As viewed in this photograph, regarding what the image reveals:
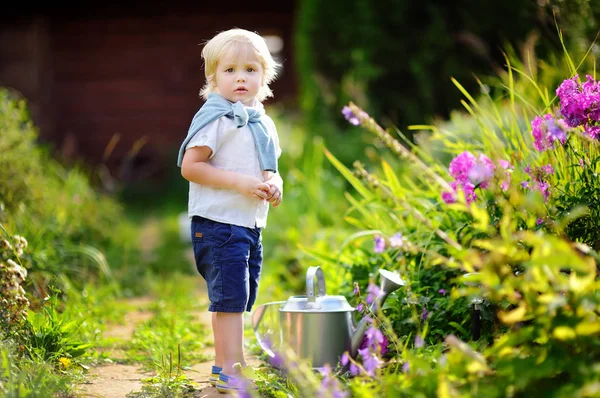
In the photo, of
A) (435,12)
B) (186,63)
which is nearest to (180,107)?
(186,63)

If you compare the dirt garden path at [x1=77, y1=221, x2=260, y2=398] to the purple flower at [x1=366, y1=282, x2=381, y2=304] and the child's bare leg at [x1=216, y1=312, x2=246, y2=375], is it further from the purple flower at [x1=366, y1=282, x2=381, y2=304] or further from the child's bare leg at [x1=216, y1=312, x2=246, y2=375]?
the purple flower at [x1=366, y1=282, x2=381, y2=304]

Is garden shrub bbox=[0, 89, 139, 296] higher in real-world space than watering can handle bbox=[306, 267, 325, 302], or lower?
higher

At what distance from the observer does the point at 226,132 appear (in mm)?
2686

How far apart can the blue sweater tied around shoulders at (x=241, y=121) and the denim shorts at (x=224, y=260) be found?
27 centimetres

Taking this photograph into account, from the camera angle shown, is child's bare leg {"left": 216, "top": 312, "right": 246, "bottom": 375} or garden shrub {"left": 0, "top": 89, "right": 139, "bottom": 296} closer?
child's bare leg {"left": 216, "top": 312, "right": 246, "bottom": 375}

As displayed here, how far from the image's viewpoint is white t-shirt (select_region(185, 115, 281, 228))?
8.73ft

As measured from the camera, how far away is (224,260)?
8.64 feet

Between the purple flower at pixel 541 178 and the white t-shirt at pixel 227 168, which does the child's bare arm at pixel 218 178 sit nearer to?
the white t-shirt at pixel 227 168

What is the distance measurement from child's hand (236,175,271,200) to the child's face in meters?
0.34

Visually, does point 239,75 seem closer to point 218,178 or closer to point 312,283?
point 218,178

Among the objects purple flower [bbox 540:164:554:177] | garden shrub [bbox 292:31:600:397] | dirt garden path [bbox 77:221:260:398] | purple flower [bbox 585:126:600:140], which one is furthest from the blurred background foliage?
purple flower [bbox 585:126:600:140]

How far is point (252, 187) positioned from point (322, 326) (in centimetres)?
56

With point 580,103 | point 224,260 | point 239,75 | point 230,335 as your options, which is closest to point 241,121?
point 239,75

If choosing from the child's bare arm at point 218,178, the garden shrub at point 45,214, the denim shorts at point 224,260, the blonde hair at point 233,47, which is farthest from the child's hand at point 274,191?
the garden shrub at point 45,214
